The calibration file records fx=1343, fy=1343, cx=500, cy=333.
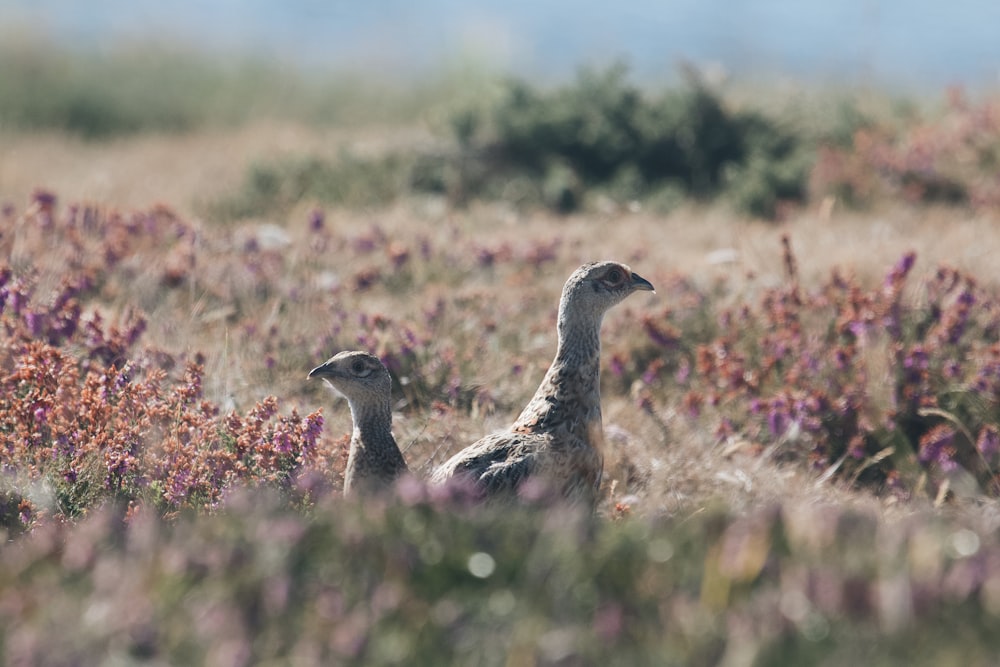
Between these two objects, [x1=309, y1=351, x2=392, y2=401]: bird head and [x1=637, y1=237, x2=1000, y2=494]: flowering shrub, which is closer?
[x1=309, y1=351, x2=392, y2=401]: bird head

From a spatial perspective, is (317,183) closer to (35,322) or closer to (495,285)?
(495,285)

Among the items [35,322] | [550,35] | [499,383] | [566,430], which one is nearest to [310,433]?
[566,430]

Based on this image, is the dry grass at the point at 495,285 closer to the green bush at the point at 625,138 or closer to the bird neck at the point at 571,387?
the bird neck at the point at 571,387

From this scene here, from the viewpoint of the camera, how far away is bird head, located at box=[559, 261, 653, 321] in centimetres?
531

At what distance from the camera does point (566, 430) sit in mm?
4984

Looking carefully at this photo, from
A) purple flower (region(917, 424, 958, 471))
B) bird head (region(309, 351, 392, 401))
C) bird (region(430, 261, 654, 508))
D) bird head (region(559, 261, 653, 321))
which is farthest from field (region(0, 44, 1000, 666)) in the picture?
bird head (region(559, 261, 653, 321))

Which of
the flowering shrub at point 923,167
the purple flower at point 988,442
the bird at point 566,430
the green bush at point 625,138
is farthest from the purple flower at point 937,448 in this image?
the green bush at point 625,138

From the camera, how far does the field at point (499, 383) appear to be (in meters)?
3.04

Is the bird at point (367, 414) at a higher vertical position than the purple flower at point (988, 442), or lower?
higher

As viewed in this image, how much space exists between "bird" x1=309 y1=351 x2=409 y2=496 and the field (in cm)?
19

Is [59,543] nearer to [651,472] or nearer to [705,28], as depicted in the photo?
[651,472]

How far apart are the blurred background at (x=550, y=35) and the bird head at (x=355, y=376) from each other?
792 centimetres

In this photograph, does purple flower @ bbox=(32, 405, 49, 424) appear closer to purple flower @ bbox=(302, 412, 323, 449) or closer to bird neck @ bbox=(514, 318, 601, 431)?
purple flower @ bbox=(302, 412, 323, 449)

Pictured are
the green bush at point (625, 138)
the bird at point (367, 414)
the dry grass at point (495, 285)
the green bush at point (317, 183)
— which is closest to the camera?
the bird at point (367, 414)
